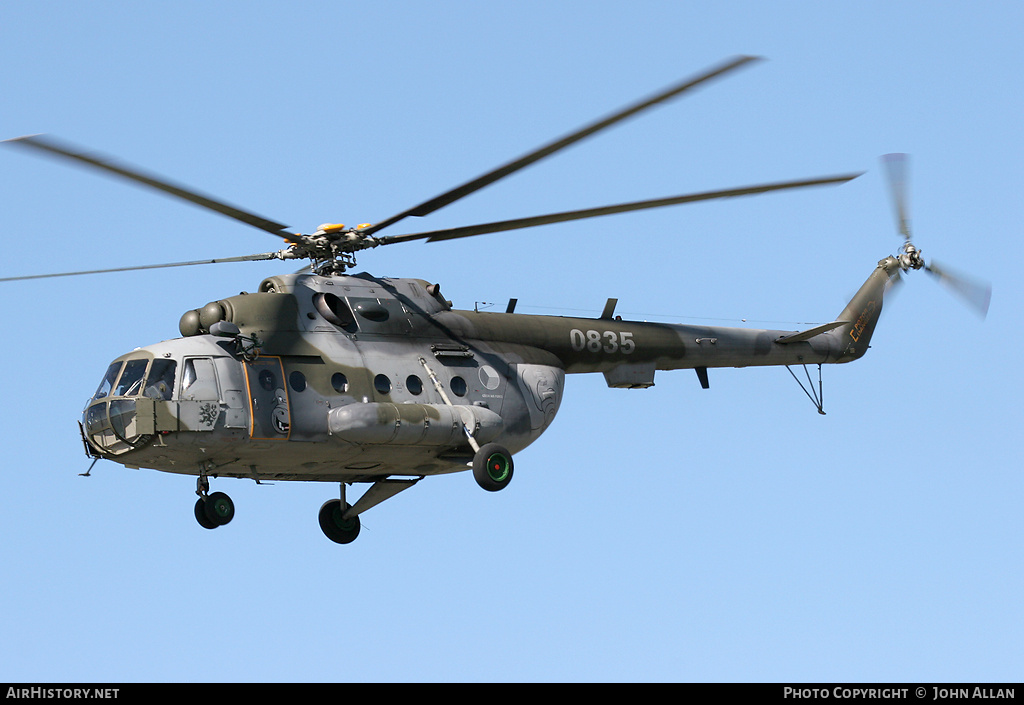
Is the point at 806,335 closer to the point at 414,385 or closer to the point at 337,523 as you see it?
the point at 414,385

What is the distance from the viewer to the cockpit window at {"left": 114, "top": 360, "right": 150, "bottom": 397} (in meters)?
22.0

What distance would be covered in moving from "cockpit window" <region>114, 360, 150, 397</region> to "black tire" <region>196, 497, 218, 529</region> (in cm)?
195

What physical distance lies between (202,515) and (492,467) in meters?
4.27

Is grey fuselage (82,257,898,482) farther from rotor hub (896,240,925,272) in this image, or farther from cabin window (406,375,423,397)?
rotor hub (896,240,925,272)

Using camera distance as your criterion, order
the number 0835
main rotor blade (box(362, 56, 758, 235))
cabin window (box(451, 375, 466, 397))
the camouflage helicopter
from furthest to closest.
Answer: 1. the number 0835
2. cabin window (box(451, 375, 466, 397))
3. the camouflage helicopter
4. main rotor blade (box(362, 56, 758, 235))

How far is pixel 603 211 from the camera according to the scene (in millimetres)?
21938

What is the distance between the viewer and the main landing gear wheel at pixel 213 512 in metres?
22.8

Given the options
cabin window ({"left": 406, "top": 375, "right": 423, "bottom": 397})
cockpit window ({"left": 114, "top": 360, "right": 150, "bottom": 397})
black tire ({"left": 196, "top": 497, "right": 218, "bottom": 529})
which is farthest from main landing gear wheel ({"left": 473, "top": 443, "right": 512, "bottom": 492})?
cockpit window ({"left": 114, "top": 360, "right": 150, "bottom": 397})

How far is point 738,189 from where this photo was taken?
21.5 meters

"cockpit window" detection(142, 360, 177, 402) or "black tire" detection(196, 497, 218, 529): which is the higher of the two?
"cockpit window" detection(142, 360, 177, 402)

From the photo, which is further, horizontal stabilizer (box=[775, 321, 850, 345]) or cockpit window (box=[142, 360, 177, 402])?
horizontal stabilizer (box=[775, 321, 850, 345])

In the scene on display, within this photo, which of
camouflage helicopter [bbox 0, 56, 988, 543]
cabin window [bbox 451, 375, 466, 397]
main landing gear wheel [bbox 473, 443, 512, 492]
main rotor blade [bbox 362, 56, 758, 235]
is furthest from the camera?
cabin window [bbox 451, 375, 466, 397]

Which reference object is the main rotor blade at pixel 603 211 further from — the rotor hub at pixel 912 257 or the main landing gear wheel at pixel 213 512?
the rotor hub at pixel 912 257

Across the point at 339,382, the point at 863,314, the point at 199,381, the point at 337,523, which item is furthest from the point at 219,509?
the point at 863,314
